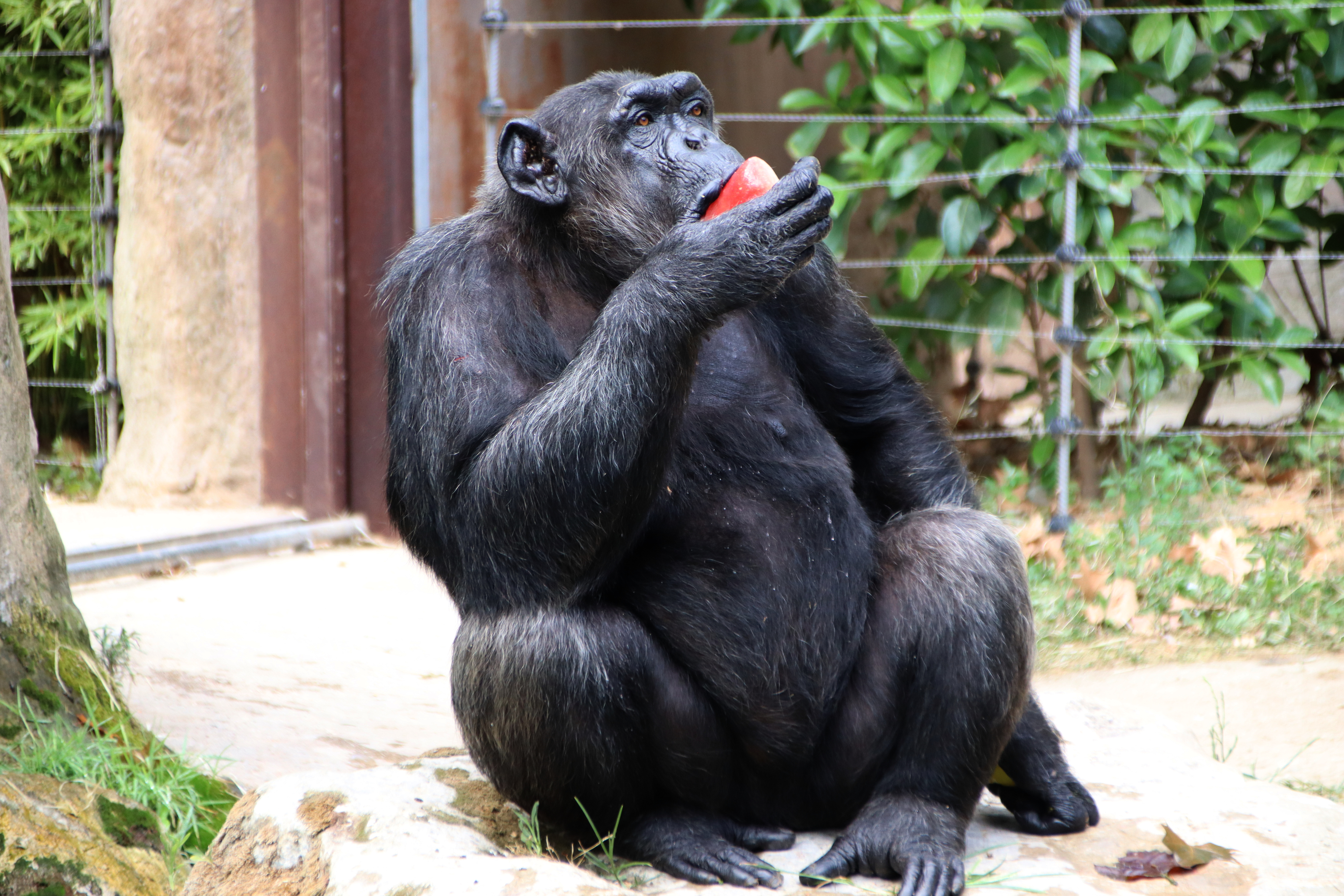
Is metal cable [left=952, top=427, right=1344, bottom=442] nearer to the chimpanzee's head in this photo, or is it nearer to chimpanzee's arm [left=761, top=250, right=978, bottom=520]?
chimpanzee's arm [left=761, top=250, right=978, bottom=520]

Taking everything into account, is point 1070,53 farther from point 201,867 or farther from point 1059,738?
point 201,867

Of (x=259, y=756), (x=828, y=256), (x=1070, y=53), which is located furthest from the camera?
(x=1070, y=53)

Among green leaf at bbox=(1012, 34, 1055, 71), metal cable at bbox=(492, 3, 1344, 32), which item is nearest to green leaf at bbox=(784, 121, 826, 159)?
metal cable at bbox=(492, 3, 1344, 32)

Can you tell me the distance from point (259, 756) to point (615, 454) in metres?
2.13

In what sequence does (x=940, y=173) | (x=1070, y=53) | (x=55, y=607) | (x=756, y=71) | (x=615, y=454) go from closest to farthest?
(x=615, y=454) < (x=55, y=607) < (x=1070, y=53) < (x=940, y=173) < (x=756, y=71)

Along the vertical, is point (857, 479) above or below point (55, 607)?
above

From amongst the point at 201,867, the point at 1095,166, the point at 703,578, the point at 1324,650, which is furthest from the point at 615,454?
the point at 1095,166

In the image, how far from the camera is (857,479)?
349cm

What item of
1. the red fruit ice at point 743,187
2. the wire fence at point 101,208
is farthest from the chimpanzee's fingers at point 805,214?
the wire fence at point 101,208

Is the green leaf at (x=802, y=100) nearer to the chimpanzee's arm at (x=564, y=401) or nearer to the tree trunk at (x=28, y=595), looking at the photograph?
the tree trunk at (x=28, y=595)

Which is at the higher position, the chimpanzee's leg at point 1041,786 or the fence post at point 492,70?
the fence post at point 492,70

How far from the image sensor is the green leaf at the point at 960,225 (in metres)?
6.46

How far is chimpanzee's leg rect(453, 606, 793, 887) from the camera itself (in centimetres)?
278

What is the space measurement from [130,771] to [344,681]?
1.49 metres
